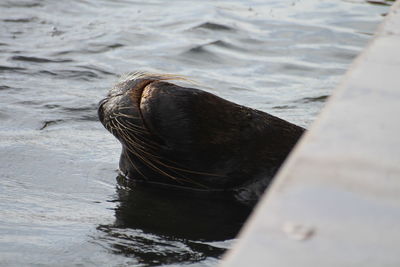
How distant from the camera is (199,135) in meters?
4.30

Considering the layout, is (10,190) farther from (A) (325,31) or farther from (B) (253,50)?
(A) (325,31)

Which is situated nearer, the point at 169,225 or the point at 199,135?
the point at 169,225

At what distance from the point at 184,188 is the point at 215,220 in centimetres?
44

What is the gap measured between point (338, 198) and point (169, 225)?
245 centimetres

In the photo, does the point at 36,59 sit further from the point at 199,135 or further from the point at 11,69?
the point at 199,135

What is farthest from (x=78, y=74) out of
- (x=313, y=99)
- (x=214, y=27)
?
(x=214, y=27)

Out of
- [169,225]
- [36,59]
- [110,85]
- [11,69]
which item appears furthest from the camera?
[36,59]

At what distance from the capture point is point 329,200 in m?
1.62

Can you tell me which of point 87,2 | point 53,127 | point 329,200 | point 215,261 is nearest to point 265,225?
point 329,200

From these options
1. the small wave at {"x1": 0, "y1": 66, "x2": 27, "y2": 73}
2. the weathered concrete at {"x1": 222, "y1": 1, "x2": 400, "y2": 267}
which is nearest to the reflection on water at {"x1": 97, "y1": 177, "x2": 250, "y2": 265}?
the weathered concrete at {"x1": 222, "y1": 1, "x2": 400, "y2": 267}

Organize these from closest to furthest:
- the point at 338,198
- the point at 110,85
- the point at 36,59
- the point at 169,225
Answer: the point at 338,198
the point at 169,225
the point at 110,85
the point at 36,59

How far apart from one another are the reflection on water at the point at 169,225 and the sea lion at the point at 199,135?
136 mm

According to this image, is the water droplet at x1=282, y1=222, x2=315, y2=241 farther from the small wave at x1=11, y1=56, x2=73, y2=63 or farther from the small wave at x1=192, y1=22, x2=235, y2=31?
the small wave at x1=192, y1=22, x2=235, y2=31

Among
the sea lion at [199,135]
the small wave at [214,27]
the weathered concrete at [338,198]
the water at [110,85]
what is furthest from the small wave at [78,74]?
the weathered concrete at [338,198]
